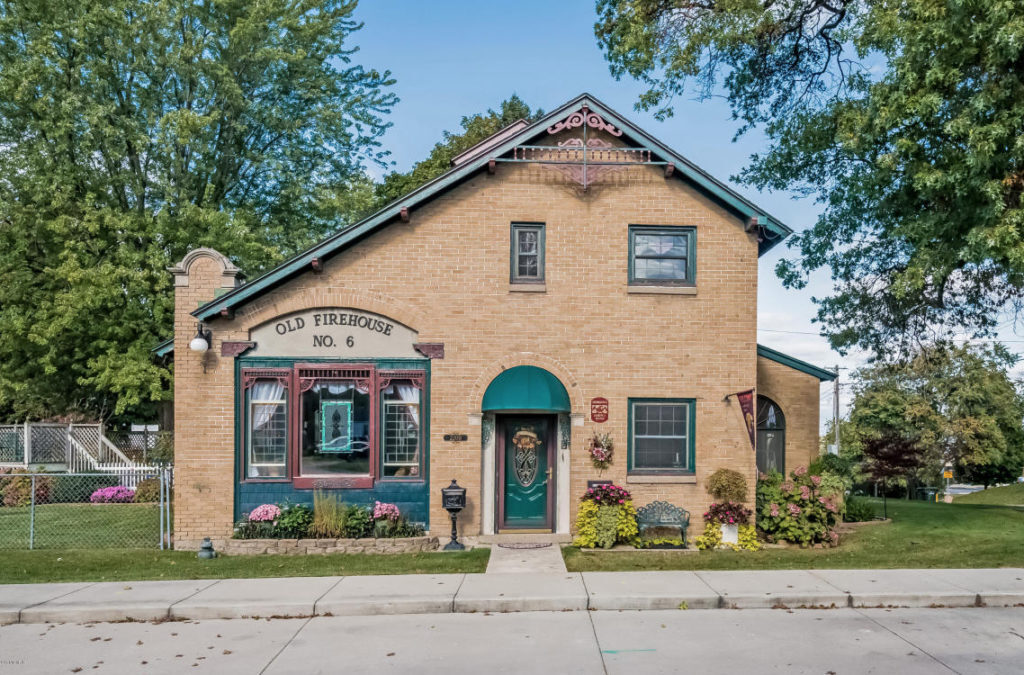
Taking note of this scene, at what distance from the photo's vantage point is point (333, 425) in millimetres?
15852

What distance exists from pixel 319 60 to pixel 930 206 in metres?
20.7

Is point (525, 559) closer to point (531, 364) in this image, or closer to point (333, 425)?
point (531, 364)

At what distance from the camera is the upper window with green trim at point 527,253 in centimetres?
1617

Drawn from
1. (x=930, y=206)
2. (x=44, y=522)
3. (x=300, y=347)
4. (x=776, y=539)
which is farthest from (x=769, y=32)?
(x=44, y=522)

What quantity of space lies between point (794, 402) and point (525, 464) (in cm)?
638

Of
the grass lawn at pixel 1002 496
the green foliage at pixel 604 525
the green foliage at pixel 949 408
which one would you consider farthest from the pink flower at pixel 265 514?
the green foliage at pixel 949 408

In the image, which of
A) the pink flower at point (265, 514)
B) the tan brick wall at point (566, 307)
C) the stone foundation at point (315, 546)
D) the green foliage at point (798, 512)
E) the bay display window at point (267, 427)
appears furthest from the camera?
the tan brick wall at point (566, 307)

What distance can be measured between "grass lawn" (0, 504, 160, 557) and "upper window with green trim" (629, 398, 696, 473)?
9488mm

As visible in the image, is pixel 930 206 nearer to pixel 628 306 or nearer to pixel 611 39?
pixel 628 306

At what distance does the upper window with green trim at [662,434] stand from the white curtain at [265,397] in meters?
6.80

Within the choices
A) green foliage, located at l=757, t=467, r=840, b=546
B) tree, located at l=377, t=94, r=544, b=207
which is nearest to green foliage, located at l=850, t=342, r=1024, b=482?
tree, located at l=377, t=94, r=544, b=207

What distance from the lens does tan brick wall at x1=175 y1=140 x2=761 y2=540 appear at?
15797mm

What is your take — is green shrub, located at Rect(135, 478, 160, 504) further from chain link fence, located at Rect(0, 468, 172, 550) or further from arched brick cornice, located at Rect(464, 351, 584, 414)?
arched brick cornice, located at Rect(464, 351, 584, 414)

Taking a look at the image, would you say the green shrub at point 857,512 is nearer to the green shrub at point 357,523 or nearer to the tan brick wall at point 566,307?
the tan brick wall at point 566,307
